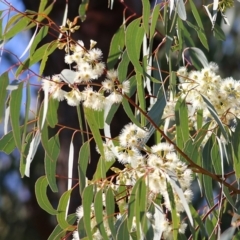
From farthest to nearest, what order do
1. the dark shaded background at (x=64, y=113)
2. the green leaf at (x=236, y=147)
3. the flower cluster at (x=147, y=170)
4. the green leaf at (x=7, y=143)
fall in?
the dark shaded background at (x=64, y=113) < the green leaf at (x=7, y=143) < the green leaf at (x=236, y=147) < the flower cluster at (x=147, y=170)

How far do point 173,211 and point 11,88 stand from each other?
1.19 feet

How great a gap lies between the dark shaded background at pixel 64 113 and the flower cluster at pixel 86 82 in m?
0.26

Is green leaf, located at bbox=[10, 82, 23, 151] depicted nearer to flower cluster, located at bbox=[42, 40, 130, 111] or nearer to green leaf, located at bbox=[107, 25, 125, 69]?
flower cluster, located at bbox=[42, 40, 130, 111]

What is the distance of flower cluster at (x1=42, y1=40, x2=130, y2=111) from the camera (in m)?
1.15

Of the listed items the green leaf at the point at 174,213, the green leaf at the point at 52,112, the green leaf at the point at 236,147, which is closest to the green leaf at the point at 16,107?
the green leaf at the point at 52,112

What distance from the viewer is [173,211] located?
120 centimetres

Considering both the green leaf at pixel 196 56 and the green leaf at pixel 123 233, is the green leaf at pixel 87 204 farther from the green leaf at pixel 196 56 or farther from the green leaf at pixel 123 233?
the green leaf at pixel 196 56

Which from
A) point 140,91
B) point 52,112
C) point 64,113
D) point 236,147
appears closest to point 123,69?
point 140,91

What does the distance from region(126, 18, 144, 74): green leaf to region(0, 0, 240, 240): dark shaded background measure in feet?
0.34

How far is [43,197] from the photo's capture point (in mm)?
1370

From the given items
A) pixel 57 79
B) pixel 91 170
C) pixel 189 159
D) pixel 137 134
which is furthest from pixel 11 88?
pixel 91 170

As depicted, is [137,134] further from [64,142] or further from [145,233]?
[64,142]

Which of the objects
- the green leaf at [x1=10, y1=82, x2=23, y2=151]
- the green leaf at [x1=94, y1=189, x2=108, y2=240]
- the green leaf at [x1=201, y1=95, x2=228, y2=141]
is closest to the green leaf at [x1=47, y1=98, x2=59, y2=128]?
the green leaf at [x1=10, y1=82, x2=23, y2=151]

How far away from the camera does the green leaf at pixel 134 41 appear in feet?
4.02
